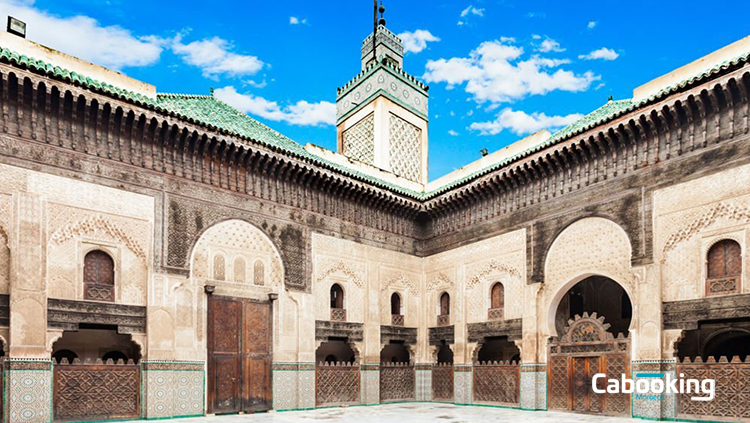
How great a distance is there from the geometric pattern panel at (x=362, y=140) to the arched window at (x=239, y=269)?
18.7ft

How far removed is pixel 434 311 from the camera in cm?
1165

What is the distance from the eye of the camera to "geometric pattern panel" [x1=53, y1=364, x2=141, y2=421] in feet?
23.0

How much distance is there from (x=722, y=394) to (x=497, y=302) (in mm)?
4083

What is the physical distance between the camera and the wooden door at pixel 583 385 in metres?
8.37

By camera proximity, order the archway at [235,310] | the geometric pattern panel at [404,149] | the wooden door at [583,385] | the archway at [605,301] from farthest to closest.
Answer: the geometric pattern panel at [404,149] < the archway at [605,301] < the archway at [235,310] < the wooden door at [583,385]

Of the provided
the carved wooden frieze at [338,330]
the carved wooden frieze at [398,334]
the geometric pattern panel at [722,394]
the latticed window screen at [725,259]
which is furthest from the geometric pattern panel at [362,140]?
the geometric pattern panel at [722,394]

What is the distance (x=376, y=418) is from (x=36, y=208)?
580 cm

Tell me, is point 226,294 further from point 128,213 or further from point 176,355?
point 128,213

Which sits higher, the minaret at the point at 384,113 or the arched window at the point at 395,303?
the minaret at the point at 384,113

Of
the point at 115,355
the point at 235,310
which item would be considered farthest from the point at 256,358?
the point at 115,355

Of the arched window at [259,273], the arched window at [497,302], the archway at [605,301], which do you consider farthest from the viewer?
the archway at [605,301]

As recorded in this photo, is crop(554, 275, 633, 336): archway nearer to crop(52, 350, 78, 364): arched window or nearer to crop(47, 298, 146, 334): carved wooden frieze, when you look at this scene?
crop(47, 298, 146, 334): carved wooden frieze

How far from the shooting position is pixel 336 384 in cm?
1006

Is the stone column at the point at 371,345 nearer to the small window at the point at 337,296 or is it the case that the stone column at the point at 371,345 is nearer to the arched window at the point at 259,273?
the small window at the point at 337,296
